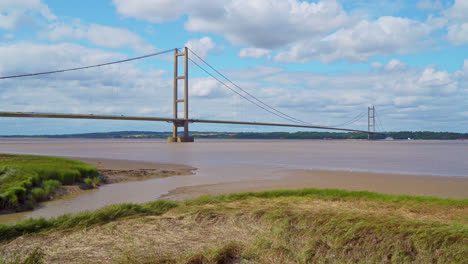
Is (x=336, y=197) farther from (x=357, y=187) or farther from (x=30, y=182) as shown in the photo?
(x=30, y=182)

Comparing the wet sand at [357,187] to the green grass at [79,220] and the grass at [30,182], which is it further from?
the grass at [30,182]

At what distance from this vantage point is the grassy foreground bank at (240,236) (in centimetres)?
344

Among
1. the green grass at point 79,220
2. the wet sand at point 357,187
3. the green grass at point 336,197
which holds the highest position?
the green grass at point 79,220

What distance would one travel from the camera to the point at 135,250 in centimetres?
356

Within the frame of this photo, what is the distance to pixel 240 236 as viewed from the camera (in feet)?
13.4

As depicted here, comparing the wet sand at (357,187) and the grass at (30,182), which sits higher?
the grass at (30,182)

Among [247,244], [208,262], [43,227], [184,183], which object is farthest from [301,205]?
[184,183]

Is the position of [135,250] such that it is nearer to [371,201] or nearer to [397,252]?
[397,252]

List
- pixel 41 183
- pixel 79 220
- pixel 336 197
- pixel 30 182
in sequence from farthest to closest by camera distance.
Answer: pixel 41 183 → pixel 30 182 → pixel 336 197 → pixel 79 220

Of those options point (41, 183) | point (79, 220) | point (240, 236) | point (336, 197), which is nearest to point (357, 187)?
point (336, 197)

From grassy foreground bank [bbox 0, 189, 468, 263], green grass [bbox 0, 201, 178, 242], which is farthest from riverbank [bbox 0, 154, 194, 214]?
grassy foreground bank [bbox 0, 189, 468, 263]

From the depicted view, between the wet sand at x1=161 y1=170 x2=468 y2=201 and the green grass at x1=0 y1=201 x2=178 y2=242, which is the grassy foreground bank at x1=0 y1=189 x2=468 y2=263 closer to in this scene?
the green grass at x1=0 y1=201 x2=178 y2=242

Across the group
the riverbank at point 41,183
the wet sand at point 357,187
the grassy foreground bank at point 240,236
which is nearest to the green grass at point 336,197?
the grassy foreground bank at point 240,236

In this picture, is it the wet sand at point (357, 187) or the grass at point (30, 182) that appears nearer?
the grass at point (30, 182)
